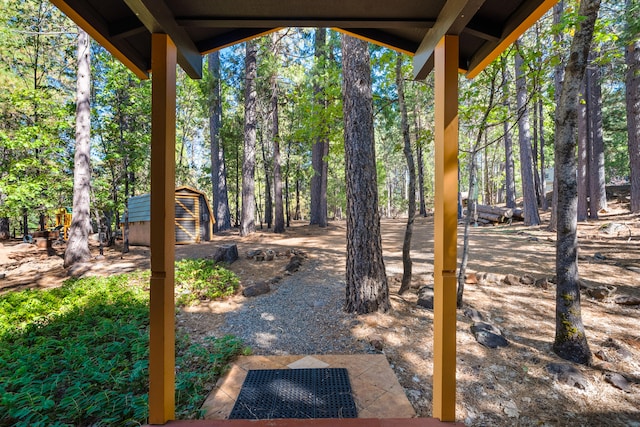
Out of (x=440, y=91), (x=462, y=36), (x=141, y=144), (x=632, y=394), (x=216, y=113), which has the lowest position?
(x=632, y=394)

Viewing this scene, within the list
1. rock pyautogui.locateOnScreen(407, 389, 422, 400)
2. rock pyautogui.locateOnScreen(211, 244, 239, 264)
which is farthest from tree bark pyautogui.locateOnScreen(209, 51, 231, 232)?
rock pyautogui.locateOnScreen(407, 389, 422, 400)

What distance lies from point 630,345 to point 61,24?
729 inches

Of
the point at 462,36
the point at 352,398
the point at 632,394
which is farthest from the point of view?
the point at 632,394

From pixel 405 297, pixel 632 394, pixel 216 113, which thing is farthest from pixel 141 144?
pixel 632 394

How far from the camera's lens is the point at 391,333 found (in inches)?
142

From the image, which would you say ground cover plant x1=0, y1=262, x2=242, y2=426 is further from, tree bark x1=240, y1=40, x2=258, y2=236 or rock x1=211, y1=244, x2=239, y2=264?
tree bark x1=240, y1=40, x2=258, y2=236

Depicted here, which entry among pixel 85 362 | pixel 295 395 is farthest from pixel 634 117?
pixel 85 362

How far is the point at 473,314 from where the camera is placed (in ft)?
13.1

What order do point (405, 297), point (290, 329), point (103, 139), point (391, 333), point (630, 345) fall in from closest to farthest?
1. point (630, 345)
2. point (391, 333)
3. point (290, 329)
4. point (405, 297)
5. point (103, 139)

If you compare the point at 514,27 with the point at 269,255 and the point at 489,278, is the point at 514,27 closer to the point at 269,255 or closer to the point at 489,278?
the point at 489,278

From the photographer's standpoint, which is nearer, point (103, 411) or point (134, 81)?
point (103, 411)

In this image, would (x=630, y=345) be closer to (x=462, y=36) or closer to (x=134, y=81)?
(x=462, y=36)

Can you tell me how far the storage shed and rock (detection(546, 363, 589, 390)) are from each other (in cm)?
1113

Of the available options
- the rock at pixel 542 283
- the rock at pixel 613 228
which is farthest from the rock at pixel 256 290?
the rock at pixel 613 228
